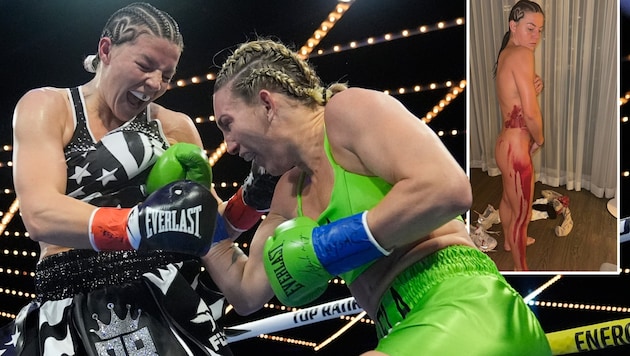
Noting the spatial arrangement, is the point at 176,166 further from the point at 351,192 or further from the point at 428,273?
the point at 428,273

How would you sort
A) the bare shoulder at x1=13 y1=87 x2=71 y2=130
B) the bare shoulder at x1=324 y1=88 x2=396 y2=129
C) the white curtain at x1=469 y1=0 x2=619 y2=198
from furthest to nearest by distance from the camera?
the white curtain at x1=469 y1=0 x2=619 y2=198
the bare shoulder at x1=13 y1=87 x2=71 y2=130
the bare shoulder at x1=324 y1=88 x2=396 y2=129

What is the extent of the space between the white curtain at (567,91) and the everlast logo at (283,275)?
2.05 m

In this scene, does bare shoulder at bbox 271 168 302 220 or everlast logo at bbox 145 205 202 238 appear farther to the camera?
bare shoulder at bbox 271 168 302 220

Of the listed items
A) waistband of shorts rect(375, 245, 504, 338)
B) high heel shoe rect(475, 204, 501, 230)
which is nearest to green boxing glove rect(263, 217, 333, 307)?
waistband of shorts rect(375, 245, 504, 338)

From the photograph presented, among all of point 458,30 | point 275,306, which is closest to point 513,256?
point 458,30

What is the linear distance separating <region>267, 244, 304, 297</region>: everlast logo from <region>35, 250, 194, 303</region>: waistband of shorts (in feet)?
1.55

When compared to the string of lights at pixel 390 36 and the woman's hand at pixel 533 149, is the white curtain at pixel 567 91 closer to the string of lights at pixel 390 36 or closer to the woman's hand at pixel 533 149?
the woman's hand at pixel 533 149

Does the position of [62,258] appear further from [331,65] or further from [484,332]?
[331,65]

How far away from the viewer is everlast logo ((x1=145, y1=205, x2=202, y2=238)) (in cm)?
164

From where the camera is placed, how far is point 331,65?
3713 mm

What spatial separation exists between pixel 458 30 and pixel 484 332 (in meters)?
2.38

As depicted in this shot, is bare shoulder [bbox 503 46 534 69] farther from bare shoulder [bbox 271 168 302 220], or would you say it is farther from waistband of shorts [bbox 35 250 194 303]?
waistband of shorts [bbox 35 250 194 303]

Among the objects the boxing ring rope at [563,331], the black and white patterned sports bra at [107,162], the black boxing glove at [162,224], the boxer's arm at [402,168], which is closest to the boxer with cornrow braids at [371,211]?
the boxer's arm at [402,168]

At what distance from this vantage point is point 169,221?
1647mm
